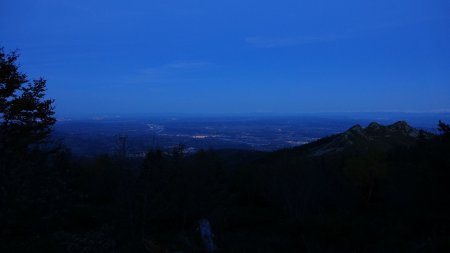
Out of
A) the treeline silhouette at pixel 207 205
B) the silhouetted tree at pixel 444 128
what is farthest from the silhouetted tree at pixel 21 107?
the silhouetted tree at pixel 444 128

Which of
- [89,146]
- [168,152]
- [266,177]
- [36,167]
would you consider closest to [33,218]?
[36,167]

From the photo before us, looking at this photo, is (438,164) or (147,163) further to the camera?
(438,164)

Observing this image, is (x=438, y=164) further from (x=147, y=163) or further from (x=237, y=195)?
(x=237, y=195)

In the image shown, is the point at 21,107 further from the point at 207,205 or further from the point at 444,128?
the point at 444,128

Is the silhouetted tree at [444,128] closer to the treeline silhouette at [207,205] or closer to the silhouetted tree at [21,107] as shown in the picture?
the treeline silhouette at [207,205]

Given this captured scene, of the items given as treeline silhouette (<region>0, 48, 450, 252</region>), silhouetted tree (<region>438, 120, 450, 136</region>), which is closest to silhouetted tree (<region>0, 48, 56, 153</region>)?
treeline silhouette (<region>0, 48, 450, 252</region>)
